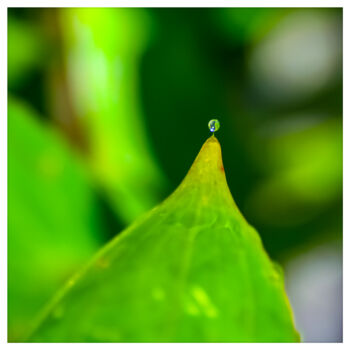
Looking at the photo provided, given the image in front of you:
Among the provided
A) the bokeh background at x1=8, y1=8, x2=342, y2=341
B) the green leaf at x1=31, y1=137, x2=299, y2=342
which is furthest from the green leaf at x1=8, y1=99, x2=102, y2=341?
the green leaf at x1=31, y1=137, x2=299, y2=342

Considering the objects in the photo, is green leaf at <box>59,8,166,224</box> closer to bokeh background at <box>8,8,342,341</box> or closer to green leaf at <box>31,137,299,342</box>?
Answer: bokeh background at <box>8,8,342,341</box>

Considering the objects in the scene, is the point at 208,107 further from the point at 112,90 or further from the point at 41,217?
the point at 41,217

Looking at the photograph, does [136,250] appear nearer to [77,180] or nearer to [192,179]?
[192,179]

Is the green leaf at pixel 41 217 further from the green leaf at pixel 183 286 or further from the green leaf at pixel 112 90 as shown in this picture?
the green leaf at pixel 183 286

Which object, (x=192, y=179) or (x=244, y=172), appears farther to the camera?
(x=244, y=172)

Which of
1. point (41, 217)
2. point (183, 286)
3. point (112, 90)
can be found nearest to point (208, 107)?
point (112, 90)

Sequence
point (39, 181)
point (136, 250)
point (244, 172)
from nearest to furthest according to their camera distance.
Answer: point (136, 250) → point (39, 181) → point (244, 172)

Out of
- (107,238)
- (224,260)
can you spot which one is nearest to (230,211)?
(224,260)

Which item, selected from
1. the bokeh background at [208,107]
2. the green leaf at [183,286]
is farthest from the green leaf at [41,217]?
the green leaf at [183,286]
